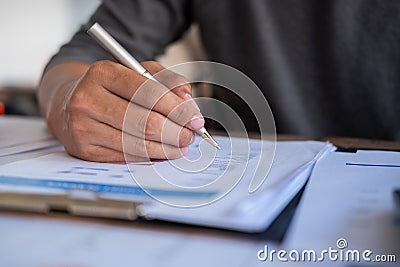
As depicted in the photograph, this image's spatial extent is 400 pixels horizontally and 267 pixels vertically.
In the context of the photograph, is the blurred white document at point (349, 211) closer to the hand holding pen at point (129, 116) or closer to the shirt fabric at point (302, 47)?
the hand holding pen at point (129, 116)

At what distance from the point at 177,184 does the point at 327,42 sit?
51 centimetres

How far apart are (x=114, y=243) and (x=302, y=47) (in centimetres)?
60

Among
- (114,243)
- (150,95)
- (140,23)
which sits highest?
(140,23)

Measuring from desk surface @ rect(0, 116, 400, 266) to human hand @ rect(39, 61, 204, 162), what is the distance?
0.44ft

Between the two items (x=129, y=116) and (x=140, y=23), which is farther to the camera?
(x=140, y=23)

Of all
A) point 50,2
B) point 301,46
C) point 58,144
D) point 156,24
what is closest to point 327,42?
point 301,46

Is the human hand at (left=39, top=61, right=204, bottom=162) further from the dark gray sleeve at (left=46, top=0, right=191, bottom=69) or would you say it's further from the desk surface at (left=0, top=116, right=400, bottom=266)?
the dark gray sleeve at (left=46, top=0, right=191, bottom=69)

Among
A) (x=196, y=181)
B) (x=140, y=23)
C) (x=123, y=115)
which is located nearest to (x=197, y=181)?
(x=196, y=181)

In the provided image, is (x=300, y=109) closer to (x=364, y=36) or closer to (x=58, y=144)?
(x=364, y=36)

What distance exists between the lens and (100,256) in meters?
0.23

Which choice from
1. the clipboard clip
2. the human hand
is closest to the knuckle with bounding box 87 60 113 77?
the human hand

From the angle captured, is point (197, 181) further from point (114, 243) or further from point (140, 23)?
point (140, 23)

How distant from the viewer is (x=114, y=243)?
9.5 inches

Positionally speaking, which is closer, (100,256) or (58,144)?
(100,256)
